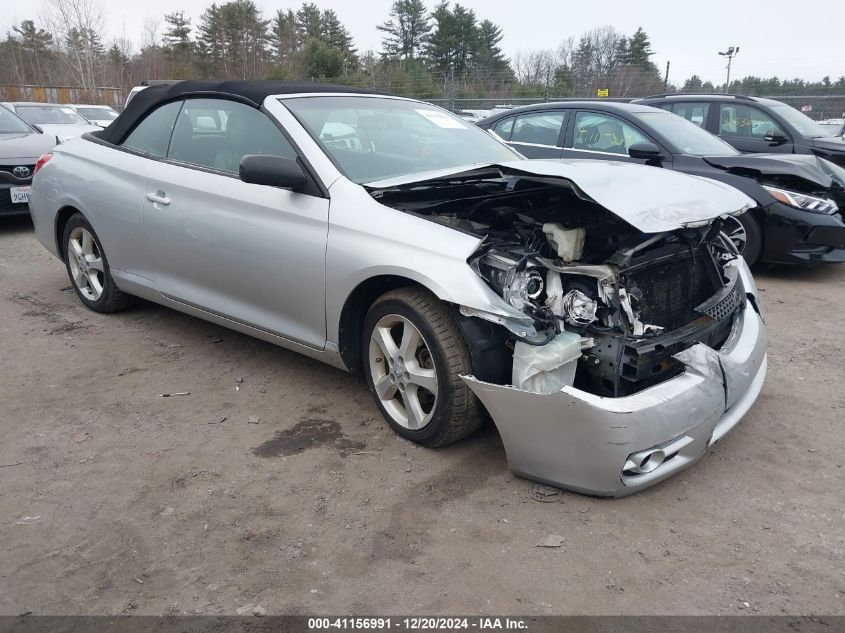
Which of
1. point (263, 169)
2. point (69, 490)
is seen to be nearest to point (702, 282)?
point (263, 169)

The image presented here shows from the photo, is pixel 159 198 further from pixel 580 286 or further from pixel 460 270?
pixel 580 286

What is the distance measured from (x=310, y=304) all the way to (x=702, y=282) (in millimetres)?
1980

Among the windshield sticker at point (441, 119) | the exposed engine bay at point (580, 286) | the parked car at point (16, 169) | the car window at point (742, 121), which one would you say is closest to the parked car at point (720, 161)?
the car window at point (742, 121)

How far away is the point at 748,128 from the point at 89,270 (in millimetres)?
7696

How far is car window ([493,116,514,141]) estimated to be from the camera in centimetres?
776

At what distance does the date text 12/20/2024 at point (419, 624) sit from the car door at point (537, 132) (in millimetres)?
5848

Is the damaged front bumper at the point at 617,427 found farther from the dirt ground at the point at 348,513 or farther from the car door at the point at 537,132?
the car door at the point at 537,132

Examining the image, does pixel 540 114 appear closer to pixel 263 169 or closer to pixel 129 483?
pixel 263 169

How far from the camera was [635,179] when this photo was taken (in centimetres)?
308

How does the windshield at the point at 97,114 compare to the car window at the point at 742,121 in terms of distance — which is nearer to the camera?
the car window at the point at 742,121

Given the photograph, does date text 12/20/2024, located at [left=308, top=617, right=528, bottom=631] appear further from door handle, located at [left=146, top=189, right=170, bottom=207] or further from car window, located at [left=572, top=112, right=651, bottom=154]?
car window, located at [left=572, top=112, right=651, bottom=154]

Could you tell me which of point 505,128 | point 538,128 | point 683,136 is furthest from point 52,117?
point 683,136

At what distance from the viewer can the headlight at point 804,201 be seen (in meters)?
6.09

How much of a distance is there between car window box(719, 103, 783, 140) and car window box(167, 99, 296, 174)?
22.2 ft
